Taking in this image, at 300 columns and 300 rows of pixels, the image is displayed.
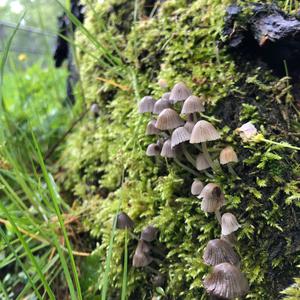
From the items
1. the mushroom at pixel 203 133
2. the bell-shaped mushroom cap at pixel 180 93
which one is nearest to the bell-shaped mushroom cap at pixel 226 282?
the mushroom at pixel 203 133

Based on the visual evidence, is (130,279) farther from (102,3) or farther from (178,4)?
(102,3)

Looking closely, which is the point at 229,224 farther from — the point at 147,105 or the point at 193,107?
the point at 147,105

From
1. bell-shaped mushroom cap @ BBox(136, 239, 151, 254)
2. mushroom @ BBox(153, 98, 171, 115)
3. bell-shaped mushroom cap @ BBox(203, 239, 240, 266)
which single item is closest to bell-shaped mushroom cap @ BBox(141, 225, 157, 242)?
bell-shaped mushroom cap @ BBox(136, 239, 151, 254)

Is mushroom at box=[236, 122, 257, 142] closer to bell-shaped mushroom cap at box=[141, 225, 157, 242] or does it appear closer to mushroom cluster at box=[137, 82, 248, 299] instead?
mushroom cluster at box=[137, 82, 248, 299]

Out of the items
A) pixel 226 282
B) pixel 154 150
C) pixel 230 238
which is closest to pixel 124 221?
pixel 154 150

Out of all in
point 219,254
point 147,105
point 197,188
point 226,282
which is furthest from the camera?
point 147,105

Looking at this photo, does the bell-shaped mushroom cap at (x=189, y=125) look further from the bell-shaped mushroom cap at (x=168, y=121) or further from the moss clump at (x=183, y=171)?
the moss clump at (x=183, y=171)

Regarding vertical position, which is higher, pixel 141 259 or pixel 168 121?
pixel 168 121
